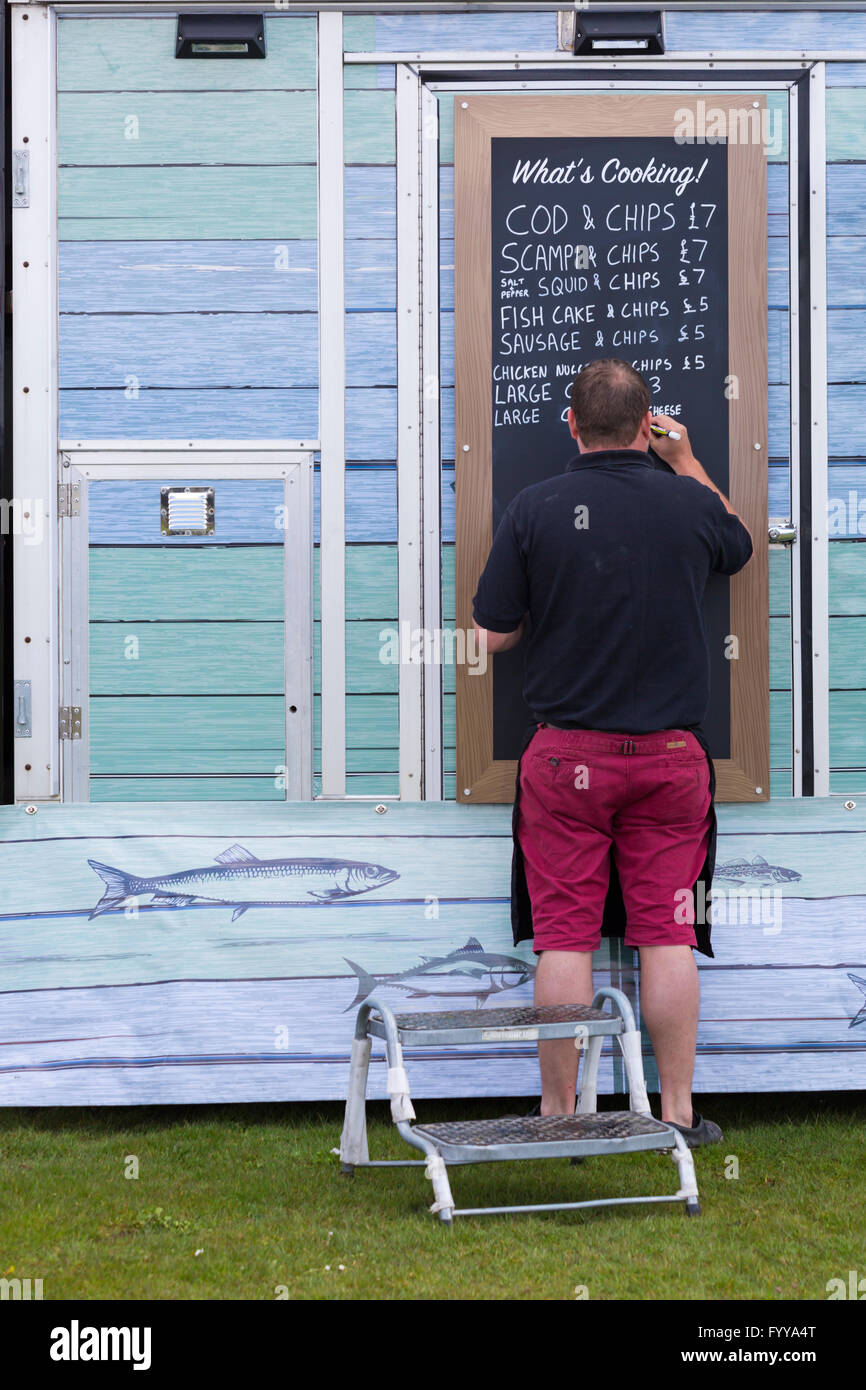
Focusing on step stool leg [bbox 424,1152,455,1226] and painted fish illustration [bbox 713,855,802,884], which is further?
painted fish illustration [bbox 713,855,802,884]

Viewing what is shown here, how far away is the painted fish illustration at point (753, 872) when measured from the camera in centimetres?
409

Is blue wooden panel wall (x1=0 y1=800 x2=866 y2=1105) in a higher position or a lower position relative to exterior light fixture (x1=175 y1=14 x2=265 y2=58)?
lower

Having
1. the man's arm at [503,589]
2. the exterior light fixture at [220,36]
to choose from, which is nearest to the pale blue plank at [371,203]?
the exterior light fixture at [220,36]

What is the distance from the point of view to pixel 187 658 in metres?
4.16

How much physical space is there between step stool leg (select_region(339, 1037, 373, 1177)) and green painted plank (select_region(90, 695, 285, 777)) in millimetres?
1078

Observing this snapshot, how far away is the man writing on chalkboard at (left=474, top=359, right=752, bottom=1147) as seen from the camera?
3486 mm

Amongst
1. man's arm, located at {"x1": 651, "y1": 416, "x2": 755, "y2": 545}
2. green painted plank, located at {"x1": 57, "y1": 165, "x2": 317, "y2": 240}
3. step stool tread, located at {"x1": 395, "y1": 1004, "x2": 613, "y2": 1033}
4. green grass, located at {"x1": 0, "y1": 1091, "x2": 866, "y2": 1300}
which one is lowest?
green grass, located at {"x1": 0, "y1": 1091, "x2": 866, "y2": 1300}

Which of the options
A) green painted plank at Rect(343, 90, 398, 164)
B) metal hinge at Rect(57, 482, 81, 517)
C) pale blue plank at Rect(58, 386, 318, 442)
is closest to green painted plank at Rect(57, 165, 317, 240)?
green painted plank at Rect(343, 90, 398, 164)

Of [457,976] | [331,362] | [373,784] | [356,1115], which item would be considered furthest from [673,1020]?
[331,362]

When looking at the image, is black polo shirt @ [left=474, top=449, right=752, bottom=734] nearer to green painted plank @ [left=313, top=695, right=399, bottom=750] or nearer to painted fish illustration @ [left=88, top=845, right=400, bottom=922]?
green painted plank @ [left=313, top=695, right=399, bottom=750]

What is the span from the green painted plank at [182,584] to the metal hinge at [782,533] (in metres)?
1.51

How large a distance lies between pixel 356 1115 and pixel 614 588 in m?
1.48

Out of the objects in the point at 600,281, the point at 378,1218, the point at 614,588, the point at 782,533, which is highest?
the point at 600,281

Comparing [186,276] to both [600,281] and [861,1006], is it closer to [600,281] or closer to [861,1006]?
[600,281]
